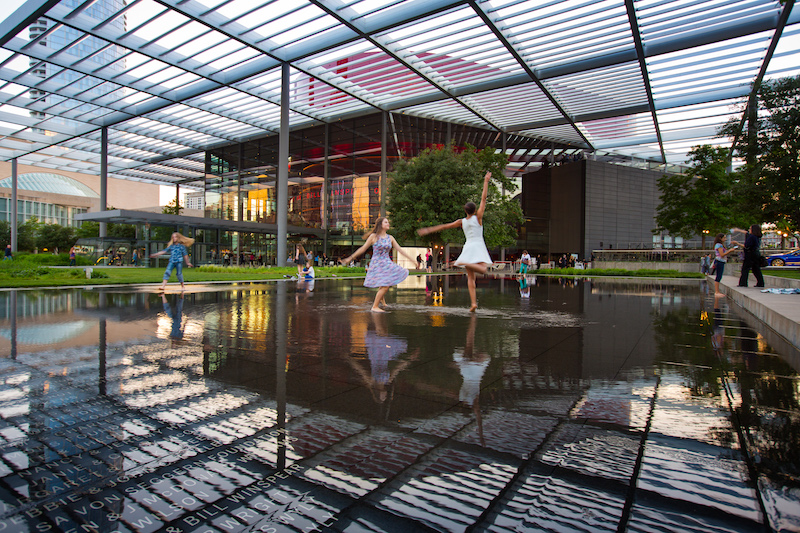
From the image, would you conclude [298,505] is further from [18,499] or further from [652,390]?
[652,390]

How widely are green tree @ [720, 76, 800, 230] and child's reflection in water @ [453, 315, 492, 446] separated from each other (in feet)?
39.8

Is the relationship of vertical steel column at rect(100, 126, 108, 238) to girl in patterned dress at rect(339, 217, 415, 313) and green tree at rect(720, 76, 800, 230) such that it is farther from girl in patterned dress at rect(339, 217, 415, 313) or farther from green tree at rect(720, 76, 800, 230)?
green tree at rect(720, 76, 800, 230)

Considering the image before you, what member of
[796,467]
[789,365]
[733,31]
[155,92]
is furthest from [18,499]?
[155,92]

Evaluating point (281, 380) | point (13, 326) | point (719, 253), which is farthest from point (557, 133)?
point (281, 380)

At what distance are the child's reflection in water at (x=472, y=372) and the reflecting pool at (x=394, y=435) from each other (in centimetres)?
3

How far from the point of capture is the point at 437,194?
28.6m

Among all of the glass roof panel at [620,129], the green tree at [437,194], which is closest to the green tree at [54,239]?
the green tree at [437,194]

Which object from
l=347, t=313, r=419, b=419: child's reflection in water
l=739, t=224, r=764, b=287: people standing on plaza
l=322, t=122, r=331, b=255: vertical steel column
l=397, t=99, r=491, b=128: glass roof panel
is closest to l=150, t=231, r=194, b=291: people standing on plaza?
l=347, t=313, r=419, b=419: child's reflection in water

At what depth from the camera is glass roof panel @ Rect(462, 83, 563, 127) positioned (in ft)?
102

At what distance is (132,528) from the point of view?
1.67 metres

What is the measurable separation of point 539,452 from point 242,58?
28.0 m

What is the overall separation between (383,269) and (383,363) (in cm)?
475

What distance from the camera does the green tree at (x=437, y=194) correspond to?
28.2 meters

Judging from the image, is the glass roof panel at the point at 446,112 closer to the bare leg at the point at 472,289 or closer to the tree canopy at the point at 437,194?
the tree canopy at the point at 437,194
